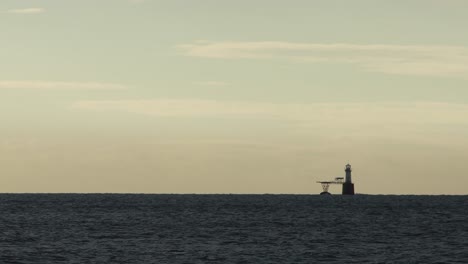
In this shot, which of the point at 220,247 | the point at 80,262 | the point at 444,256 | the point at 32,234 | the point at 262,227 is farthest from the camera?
the point at 262,227

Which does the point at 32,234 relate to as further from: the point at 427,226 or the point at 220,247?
the point at 427,226

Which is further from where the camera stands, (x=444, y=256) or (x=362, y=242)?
(x=362, y=242)

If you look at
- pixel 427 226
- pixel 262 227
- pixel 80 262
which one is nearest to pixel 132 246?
pixel 80 262

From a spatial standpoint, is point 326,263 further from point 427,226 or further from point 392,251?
point 427,226

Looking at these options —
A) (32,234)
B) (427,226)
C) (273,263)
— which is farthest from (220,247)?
(427,226)

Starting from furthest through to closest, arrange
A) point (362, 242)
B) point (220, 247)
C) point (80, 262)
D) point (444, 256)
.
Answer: point (362, 242) → point (220, 247) → point (444, 256) → point (80, 262)

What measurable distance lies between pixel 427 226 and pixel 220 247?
4211 centimetres

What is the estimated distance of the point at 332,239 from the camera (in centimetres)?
9006

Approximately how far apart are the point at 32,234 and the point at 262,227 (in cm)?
2777

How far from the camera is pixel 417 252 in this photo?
76.8 meters

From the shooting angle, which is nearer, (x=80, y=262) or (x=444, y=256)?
(x=80, y=262)

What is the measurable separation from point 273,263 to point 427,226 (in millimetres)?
51167

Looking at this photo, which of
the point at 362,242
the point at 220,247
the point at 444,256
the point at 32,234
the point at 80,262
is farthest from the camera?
the point at 32,234

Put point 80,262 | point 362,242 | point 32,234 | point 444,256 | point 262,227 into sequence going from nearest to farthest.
→ point 80,262 → point 444,256 → point 362,242 → point 32,234 → point 262,227
